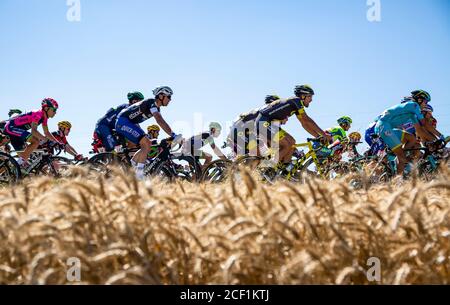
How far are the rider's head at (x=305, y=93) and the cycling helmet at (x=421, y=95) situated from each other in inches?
138

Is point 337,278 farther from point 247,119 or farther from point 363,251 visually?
point 247,119

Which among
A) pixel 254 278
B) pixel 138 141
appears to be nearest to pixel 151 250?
pixel 254 278

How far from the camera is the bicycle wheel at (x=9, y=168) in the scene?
1183 centimetres

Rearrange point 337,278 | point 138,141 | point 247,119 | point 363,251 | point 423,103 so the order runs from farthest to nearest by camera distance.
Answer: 1. point 423,103
2. point 247,119
3. point 138,141
4. point 363,251
5. point 337,278

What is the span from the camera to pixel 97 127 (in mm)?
13484

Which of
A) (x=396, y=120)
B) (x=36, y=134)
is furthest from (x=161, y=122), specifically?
(x=396, y=120)

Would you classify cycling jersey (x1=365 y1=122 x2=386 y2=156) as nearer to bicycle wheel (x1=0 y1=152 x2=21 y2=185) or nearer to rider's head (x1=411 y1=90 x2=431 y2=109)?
rider's head (x1=411 y1=90 x2=431 y2=109)

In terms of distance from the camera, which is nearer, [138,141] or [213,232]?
[213,232]

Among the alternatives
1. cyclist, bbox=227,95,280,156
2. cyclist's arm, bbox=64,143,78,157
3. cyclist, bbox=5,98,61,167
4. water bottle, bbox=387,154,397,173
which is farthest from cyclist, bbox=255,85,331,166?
cyclist, bbox=5,98,61,167

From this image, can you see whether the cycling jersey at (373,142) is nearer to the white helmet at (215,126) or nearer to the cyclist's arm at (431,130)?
the cyclist's arm at (431,130)

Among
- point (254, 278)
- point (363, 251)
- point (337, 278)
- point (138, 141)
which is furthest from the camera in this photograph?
point (138, 141)

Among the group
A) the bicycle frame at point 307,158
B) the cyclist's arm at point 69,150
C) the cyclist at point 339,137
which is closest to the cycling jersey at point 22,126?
the cyclist's arm at point 69,150

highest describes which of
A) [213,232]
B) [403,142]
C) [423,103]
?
[423,103]

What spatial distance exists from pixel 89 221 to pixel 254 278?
3.55 ft
